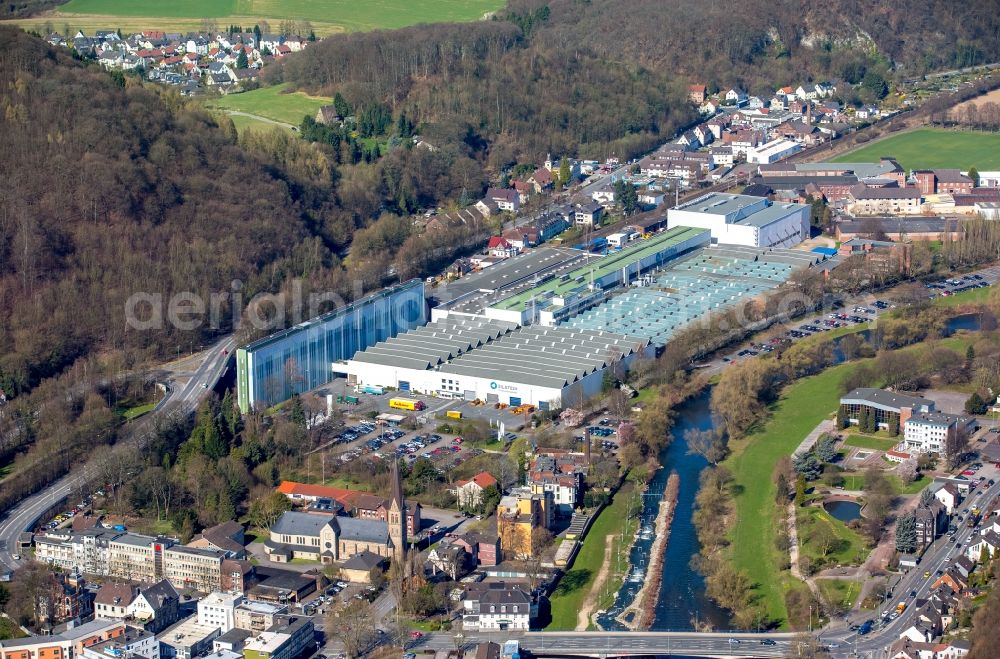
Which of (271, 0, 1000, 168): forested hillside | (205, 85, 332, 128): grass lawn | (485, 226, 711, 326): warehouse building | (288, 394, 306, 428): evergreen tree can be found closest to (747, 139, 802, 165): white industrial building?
(271, 0, 1000, 168): forested hillside

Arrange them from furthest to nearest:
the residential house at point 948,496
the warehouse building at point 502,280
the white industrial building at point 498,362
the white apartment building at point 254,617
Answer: the warehouse building at point 502,280 < the white industrial building at point 498,362 < the residential house at point 948,496 < the white apartment building at point 254,617

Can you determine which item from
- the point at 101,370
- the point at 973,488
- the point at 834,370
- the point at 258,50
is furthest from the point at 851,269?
the point at 258,50

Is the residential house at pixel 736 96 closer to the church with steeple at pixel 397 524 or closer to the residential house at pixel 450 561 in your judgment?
the church with steeple at pixel 397 524

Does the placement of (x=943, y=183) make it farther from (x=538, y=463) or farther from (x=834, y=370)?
Result: (x=538, y=463)

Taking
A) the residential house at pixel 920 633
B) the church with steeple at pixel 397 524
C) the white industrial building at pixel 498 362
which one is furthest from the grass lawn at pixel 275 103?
the residential house at pixel 920 633

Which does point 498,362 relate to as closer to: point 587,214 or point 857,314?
point 857,314

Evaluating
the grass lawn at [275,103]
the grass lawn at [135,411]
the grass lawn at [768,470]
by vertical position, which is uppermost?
the grass lawn at [275,103]
